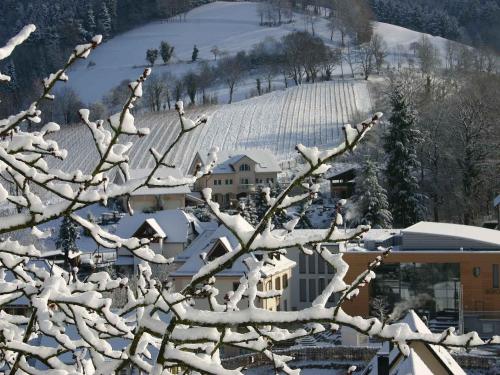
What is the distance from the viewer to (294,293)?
31094mm

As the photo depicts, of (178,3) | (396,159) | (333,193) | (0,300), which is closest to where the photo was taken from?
(0,300)

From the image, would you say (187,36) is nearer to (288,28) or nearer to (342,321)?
(288,28)

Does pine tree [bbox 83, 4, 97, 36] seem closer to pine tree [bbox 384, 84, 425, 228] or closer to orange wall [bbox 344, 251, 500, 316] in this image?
pine tree [bbox 384, 84, 425, 228]

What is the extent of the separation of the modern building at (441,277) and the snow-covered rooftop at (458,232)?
0.11ft

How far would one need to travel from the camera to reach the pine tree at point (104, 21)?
112 metres

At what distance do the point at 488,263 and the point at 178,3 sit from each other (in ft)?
317

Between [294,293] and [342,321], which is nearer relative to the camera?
[342,321]

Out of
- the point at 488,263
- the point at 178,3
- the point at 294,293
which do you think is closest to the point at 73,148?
the point at 294,293

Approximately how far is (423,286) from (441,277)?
1.90 feet

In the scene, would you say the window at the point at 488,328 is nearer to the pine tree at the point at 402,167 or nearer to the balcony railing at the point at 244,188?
the pine tree at the point at 402,167

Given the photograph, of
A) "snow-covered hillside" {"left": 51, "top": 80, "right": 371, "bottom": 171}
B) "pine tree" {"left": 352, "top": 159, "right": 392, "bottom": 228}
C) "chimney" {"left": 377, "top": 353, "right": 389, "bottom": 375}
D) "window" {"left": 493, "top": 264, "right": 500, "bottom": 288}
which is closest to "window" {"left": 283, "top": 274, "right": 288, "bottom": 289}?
"window" {"left": 493, "top": 264, "right": 500, "bottom": 288}

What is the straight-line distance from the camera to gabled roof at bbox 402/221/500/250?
28781 mm

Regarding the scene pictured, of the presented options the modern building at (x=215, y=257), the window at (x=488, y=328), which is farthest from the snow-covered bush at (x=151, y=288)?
the window at (x=488, y=328)

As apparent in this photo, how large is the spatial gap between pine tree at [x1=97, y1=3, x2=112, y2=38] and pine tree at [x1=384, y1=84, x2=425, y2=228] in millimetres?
74296
